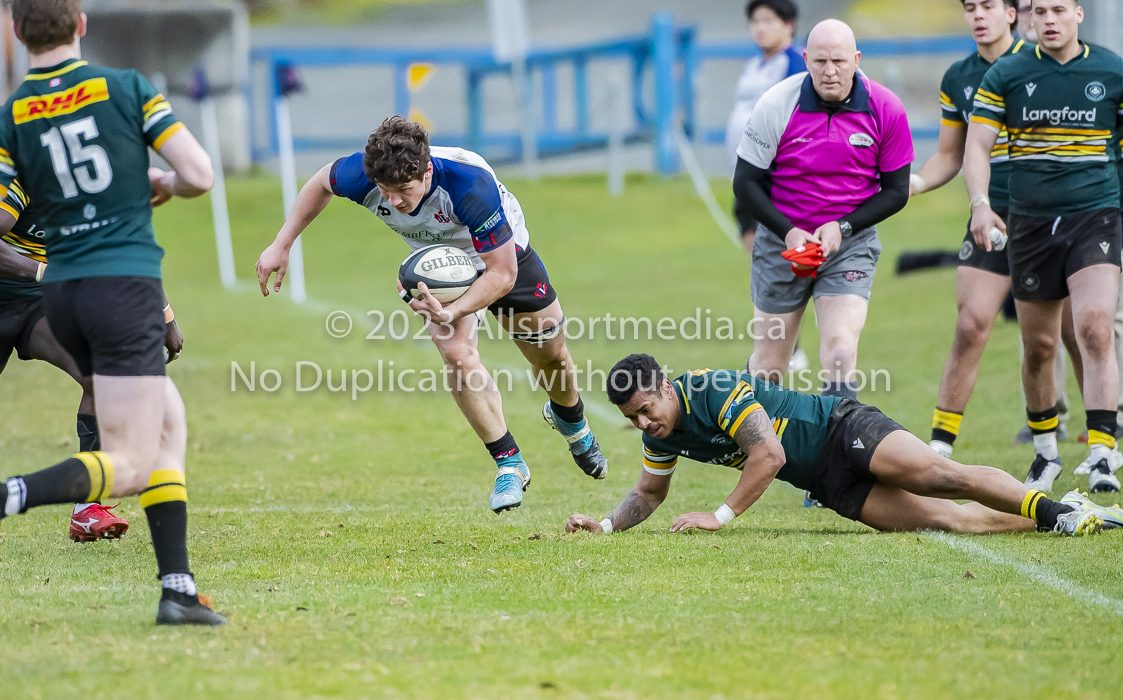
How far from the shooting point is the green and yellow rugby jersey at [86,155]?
4199 millimetres

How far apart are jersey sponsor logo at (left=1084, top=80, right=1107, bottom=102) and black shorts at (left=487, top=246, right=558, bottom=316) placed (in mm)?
3096

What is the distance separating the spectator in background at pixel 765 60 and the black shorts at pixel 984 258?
2.65m

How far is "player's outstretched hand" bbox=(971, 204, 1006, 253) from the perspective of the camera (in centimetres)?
668

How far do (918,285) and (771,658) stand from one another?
14197 mm

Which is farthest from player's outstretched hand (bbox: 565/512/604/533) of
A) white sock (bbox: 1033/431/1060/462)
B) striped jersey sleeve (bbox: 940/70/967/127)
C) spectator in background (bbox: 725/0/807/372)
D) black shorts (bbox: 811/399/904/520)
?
spectator in background (bbox: 725/0/807/372)

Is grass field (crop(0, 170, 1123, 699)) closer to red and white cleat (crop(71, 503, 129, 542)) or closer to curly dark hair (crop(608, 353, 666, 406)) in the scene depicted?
red and white cleat (crop(71, 503, 129, 542))

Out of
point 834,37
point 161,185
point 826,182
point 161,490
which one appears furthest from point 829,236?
point 161,490

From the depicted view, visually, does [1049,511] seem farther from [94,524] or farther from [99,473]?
[94,524]

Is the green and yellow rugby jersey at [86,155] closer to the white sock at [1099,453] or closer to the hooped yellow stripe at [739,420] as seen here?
the hooped yellow stripe at [739,420]

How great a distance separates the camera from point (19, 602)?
4742 mm

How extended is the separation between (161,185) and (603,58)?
26557 millimetres

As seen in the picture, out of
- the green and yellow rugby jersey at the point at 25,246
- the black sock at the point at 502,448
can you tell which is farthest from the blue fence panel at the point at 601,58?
the black sock at the point at 502,448

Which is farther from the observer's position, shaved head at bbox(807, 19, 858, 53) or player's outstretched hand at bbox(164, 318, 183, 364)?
shaved head at bbox(807, 19, 858, 53)

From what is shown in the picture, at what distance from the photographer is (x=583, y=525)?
6066 mm
